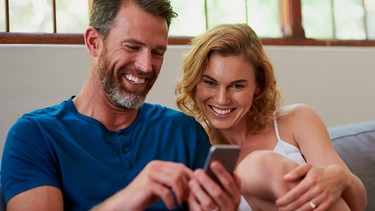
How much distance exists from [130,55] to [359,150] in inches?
37.7

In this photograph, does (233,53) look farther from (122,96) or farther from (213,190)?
(213,190)

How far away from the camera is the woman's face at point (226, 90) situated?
1.74 metres

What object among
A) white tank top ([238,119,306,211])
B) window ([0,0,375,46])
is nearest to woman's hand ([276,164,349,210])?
white tank top ([238,119,306,211])

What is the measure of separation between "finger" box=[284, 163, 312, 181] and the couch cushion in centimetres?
64

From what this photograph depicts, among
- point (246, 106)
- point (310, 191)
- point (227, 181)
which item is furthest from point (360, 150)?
point (227, 181)

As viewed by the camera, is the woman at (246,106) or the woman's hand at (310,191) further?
the woman at (246,106)

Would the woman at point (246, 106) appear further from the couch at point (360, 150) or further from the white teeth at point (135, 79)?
the white teeth at point (135, 79)

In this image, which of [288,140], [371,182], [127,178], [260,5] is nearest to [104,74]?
[127,178]

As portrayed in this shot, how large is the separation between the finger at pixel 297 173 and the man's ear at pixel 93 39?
0.60m

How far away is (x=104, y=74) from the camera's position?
4.87 ft

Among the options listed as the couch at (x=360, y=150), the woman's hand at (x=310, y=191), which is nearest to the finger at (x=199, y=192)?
the woman's hand at (x=310, y=191)

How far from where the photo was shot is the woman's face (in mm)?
1735

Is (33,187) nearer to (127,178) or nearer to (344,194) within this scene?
(127,178)

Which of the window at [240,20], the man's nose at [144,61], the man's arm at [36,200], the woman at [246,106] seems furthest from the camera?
the window at [240,20]
